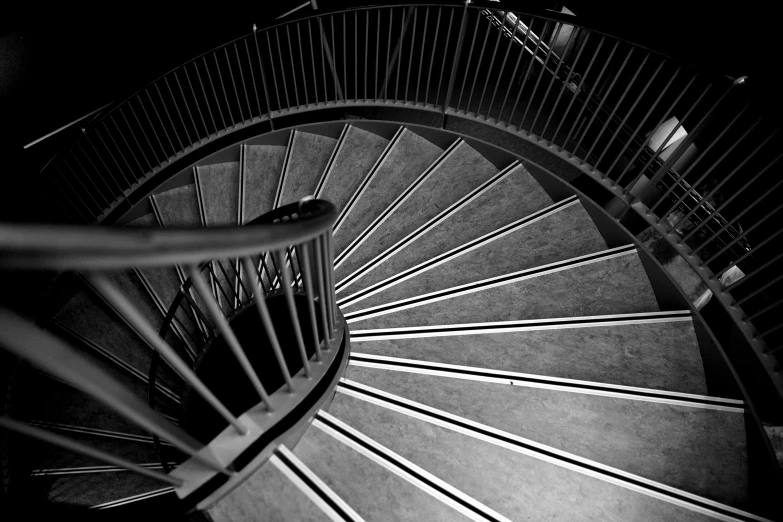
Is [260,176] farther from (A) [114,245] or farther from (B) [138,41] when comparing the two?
(A) [114,245]

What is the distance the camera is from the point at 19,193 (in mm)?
4793

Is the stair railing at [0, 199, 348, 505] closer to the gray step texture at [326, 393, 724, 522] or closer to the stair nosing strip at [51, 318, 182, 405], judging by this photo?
the gray step texture at [326, 393, 724, 522]

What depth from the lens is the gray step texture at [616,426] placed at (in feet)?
7.96

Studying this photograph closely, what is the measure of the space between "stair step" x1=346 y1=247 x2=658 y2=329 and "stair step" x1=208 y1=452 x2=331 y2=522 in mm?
1364

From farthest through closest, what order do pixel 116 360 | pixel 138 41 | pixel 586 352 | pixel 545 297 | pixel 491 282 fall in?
pixel 138 41
pixel 116 360
pixel 491 282
pixel 545 297
pixel 586 352

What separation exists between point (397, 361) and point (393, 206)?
1.75 m

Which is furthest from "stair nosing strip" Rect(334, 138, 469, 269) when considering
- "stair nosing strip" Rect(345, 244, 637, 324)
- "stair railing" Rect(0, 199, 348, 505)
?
"stair railing" Rect(0, 199, 348, 505)

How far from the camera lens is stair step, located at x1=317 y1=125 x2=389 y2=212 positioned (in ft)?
14.9

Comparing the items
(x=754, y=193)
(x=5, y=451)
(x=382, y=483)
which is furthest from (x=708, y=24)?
(x=5, y=451)

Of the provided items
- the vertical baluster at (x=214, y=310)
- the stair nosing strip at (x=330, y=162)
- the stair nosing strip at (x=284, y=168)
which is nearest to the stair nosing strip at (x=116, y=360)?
the stair nosing strip at (x=284, y=168)

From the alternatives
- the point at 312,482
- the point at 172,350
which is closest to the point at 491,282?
the point at 312,482

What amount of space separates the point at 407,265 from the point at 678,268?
2682mm

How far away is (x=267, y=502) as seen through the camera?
202 cm

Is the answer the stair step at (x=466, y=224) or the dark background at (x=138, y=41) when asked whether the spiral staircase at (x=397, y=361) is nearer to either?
the stair step at (x=466, y=224)
